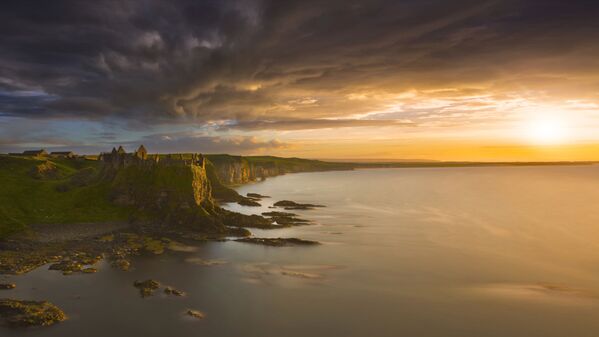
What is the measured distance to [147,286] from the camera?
51.1 meters

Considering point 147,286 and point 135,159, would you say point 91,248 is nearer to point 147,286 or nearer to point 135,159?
point 147,286

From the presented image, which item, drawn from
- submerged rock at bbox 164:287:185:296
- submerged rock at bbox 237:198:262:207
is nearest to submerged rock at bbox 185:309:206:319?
submerged rock at bbox 164:287:185:296

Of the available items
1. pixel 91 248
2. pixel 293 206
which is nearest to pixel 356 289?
pixel 91 248

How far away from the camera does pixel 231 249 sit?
74.9m

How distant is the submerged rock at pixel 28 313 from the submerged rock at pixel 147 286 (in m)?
9.28

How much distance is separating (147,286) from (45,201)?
58265 millimetres

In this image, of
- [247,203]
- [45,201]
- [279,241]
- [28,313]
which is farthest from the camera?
[247,203]

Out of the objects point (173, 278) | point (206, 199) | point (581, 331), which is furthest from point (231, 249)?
point (581, 331)

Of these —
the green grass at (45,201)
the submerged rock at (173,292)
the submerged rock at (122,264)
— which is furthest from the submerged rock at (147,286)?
the green grass at (45,201)

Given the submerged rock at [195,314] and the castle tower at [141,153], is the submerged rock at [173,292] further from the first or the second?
the castle tower at [141,153]

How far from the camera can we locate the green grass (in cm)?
8244

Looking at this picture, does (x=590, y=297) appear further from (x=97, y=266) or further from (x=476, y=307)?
(x=97, y=266)

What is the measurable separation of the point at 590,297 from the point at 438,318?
24.1 metres

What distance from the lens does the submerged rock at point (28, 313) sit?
39.3 m
